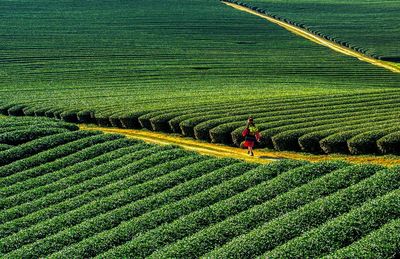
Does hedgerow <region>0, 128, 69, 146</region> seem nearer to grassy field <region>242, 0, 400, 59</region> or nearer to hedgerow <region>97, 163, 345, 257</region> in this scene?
hedgerow <region>97, 163, 345, 257</region>

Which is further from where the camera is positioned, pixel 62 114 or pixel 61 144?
pixel 62 114

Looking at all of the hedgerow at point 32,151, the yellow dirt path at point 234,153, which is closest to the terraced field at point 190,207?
the hedgerow at point 32,151

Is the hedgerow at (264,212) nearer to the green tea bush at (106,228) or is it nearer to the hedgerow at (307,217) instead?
the hedgerow at (307,217)

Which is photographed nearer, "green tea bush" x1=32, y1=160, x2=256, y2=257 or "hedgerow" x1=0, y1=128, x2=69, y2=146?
"green tea bush" x1=32, y1=160, x2=256, y2=257

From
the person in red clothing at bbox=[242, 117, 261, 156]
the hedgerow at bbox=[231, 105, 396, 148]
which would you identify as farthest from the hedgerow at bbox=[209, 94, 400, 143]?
the person in red clothing at bbox=[242, 117, 261, 156]

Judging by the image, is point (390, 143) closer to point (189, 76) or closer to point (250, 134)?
point (250, 134)

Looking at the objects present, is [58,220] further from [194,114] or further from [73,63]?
[73,63]

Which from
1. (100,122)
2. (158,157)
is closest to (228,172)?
(158,157)
